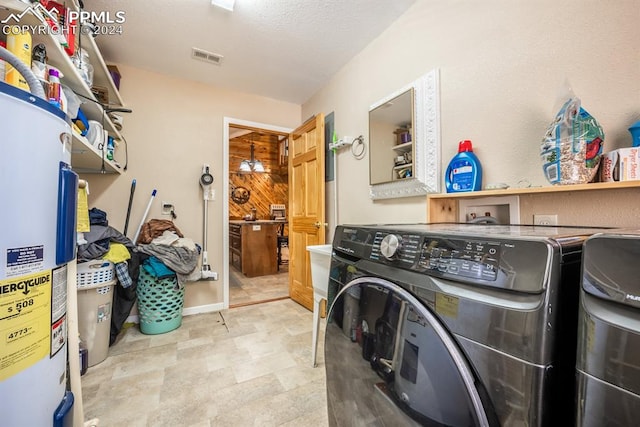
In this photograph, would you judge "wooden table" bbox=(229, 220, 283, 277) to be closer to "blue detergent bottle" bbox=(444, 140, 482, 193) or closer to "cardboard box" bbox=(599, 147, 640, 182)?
"blue detergent bottle" bbox=(444, 140, 482, 193)

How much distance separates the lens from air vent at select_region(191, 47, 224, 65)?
2254 mm

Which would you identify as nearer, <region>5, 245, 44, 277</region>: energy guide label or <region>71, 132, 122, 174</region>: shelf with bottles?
<region>5, 245, 44, 277</region>: energy guide label

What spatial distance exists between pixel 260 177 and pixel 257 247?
298 cm

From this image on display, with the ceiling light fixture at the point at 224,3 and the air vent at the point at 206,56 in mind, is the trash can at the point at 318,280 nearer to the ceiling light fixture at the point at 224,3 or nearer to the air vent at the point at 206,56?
the ceiling light fixture at the point at 224,3

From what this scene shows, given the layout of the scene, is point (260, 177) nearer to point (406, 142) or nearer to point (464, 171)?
point (406, 142)

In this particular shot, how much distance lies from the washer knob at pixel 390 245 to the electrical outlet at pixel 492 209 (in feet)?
2.77

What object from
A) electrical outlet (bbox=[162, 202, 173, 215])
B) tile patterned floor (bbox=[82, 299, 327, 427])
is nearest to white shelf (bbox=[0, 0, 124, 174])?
electrical outlet (bbox=[162, 202, 173, 215])

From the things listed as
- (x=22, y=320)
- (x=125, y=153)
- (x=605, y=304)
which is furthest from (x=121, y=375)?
(x=605, y=304)

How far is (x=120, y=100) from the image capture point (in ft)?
7.74

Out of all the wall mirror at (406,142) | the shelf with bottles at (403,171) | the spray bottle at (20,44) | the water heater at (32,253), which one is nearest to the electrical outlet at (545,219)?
the wall mirror at (406,142)

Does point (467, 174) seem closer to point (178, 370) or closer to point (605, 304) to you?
point (605, 304)

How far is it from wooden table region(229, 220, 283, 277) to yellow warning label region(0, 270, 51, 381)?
3737mm

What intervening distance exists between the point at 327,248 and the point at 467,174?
104 centimetres

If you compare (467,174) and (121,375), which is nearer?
(467,174)
